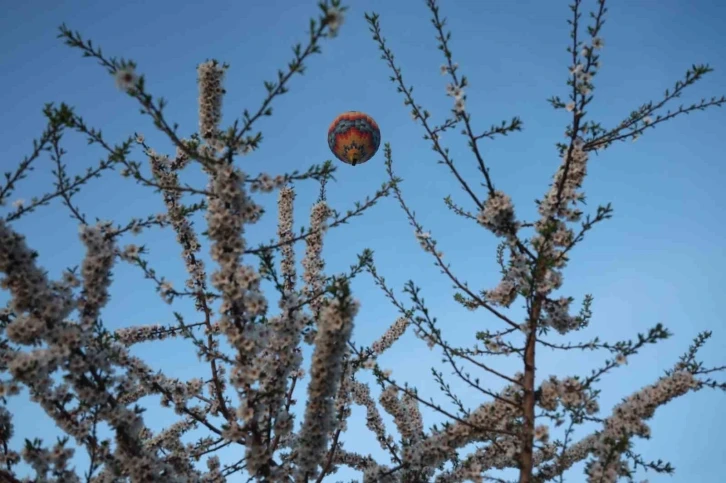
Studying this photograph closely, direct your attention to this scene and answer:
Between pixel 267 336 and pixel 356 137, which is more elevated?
pixel 356 137

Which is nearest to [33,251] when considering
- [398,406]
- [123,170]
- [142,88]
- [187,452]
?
[123,170]

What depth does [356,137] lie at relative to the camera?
82.1 ft

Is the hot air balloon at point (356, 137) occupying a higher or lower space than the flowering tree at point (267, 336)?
higher

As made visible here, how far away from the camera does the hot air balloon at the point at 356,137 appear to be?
985 inches

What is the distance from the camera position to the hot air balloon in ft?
82.1

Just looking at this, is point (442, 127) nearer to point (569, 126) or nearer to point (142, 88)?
point (569, 126)

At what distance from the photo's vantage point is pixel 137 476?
557cm

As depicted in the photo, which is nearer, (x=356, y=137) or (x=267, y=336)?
(x=267, y=336)

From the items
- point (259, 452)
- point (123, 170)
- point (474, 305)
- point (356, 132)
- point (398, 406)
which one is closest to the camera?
point (259, 452)

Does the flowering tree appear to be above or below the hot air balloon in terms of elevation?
below

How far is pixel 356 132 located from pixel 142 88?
792 inches

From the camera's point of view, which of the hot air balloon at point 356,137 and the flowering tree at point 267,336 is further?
the hot air balloon at point 356,137

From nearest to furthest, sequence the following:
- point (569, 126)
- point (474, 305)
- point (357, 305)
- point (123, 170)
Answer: point (357, 305)
point (123, 170)
point (569, 126)
point (474, 305)

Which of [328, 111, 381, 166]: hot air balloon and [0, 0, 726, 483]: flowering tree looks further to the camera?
[328, 111, 381, 166]: hot air balloon
